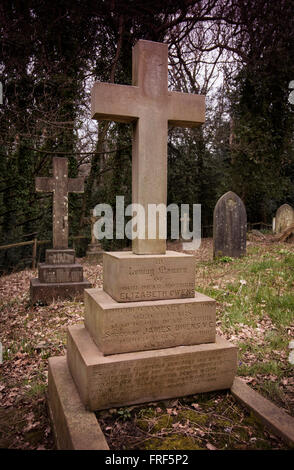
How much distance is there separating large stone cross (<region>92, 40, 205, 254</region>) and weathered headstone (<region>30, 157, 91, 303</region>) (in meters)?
4.24

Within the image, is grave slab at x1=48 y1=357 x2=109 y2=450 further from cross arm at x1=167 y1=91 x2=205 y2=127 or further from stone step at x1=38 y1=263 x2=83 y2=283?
stone step at x1=38 y1=263 x2=83 y2=283

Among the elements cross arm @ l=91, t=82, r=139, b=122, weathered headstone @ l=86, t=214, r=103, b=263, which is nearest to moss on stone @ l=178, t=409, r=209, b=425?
cross arm @ l=91, t=82, r=139, b=122

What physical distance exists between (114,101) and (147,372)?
7.68 feet

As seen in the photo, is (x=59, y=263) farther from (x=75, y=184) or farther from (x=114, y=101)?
(x=114, y=101)

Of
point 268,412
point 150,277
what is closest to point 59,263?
point 150,277

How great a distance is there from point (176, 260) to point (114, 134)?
1132cm

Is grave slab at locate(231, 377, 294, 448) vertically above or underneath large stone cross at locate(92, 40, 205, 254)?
underneath

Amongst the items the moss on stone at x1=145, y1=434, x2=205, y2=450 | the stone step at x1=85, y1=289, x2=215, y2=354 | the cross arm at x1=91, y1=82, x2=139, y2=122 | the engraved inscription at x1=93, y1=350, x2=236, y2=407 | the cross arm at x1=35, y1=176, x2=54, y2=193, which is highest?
the cross arm at x1=91, y1=82, x2=139, y2=122

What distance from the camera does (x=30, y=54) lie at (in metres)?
9.49

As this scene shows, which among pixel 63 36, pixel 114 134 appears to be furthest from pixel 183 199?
pixel 63 36

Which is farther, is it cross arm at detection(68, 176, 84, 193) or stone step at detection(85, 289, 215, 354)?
cross arm at detection(68, 176, 84, 193)

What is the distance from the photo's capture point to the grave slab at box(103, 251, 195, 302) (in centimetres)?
267

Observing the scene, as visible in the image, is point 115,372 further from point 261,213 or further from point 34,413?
point 261,213

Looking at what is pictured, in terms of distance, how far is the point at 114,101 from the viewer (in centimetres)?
276
